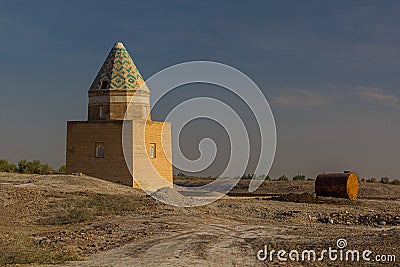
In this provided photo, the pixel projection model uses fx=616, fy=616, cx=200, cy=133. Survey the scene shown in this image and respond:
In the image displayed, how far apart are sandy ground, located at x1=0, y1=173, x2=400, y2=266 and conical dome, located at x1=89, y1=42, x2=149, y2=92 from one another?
242 inches

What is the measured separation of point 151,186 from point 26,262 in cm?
1678

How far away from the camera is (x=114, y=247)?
41.4 feet

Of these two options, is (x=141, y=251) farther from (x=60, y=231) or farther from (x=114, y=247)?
(x=60, y=231)

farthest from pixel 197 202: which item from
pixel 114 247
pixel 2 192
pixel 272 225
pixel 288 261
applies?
pixel 288 261

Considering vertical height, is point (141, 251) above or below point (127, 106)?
below

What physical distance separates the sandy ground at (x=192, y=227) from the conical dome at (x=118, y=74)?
20.1ft

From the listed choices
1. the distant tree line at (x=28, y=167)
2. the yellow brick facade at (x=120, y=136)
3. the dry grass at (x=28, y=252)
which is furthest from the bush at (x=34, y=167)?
the dry grass at (x=28, y=252)

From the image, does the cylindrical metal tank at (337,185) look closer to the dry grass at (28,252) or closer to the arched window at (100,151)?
the arched window at (100,151)

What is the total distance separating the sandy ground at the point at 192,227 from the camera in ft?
37.4

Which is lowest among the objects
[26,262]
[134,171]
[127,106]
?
[26,262]

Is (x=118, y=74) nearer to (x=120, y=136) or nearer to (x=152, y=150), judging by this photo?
(x=120, y=136)

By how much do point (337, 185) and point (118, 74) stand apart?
1126 centimetres

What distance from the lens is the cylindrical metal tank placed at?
23.7m

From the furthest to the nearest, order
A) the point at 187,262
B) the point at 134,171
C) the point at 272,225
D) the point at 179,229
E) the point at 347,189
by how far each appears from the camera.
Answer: the point at 134,171 → the point at 347,189 → the point at 272,225 → the point at 179,229 → the point at 187,262
